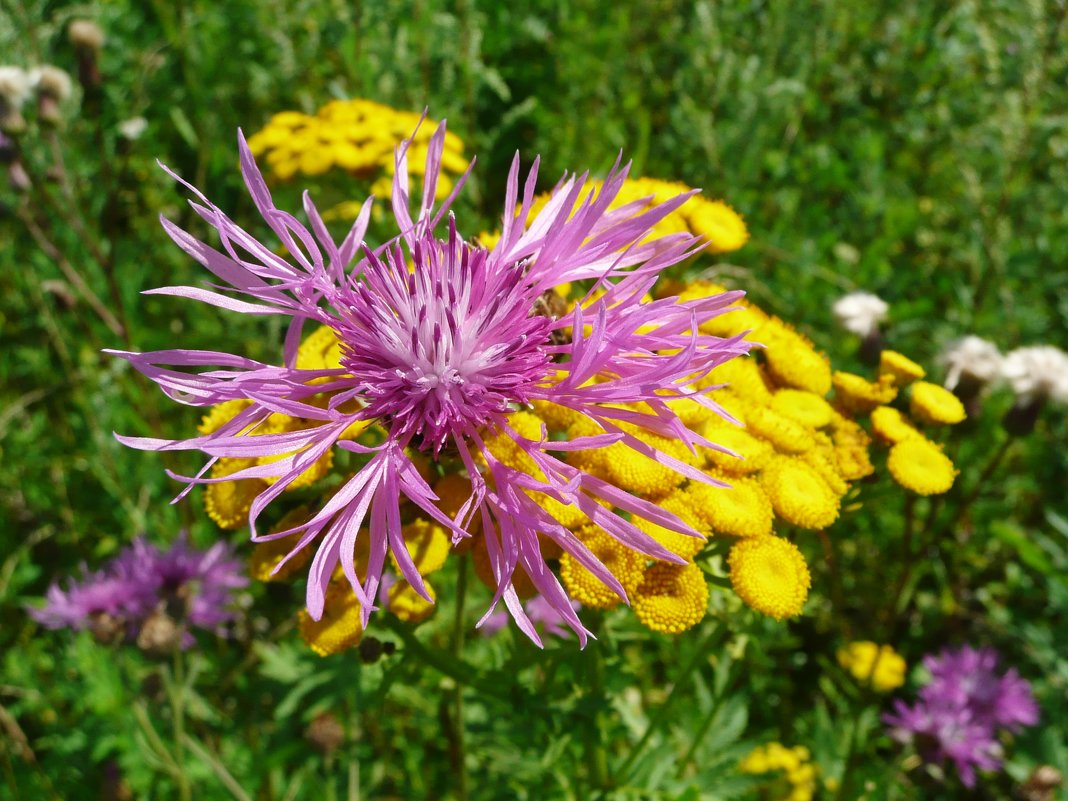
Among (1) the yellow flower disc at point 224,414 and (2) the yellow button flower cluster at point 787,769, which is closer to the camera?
(1) the yellow flower disc at point 224,414

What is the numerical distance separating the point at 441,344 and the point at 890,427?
116 centimetres

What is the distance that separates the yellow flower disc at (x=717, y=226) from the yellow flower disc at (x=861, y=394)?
475mm

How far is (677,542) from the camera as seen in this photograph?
168 centimetres

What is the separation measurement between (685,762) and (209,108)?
4.13 m

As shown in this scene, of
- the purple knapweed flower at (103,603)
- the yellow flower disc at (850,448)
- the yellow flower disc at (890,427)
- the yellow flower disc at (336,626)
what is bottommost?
the purple knapweed flower at (103,603)

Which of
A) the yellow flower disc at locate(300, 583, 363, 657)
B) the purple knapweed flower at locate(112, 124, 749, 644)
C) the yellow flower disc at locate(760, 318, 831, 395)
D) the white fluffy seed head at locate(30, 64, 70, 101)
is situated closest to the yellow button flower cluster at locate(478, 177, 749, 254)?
the yellow flower disc at locate(760, 318, 831, 395)

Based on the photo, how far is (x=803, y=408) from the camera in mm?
2006

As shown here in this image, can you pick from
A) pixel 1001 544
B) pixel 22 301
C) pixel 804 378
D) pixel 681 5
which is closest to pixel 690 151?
pixel 681 5

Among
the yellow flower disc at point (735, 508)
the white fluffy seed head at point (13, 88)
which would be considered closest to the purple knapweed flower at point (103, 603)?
the white fluffy seed head at point (13, 88)

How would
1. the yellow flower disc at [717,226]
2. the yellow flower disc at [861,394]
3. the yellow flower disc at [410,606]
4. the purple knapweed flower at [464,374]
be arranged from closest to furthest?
the purple knapweed flower at [464,374] → the yellow flower disc at [410,606] → the yellow flower disc at [861,394] → the yellow flower disc at [717,226]

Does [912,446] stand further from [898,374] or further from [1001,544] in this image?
[1001,544]

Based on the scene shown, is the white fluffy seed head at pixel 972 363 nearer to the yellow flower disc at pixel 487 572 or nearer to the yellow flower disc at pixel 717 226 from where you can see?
the yellow flower disc at pixel 717 226

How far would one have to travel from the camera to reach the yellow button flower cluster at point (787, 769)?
9.92ft

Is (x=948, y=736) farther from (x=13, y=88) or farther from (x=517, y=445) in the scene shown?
(x=13, y=88)
